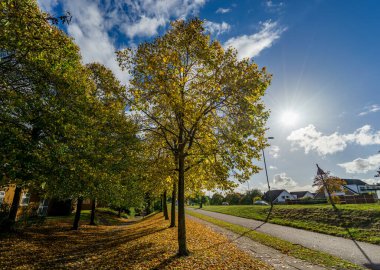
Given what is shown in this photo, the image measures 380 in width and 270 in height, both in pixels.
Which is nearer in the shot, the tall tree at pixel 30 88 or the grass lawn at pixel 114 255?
the tall tree at pixel 30 88

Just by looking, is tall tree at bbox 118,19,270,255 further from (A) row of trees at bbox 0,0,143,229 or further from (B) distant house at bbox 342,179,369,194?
(B) distant house at bbox 342,179,369,194

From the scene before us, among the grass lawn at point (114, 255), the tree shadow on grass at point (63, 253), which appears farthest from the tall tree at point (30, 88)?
the grass lawn at point (114, 255)

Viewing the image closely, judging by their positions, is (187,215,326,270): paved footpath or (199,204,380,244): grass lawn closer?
(187,215,326,270): paved footpath

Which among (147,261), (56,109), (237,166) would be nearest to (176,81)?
(237,166)

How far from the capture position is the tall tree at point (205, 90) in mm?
10469

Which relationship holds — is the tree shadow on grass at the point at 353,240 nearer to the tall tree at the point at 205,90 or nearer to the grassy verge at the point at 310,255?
the grassy verge at the point at 310,255

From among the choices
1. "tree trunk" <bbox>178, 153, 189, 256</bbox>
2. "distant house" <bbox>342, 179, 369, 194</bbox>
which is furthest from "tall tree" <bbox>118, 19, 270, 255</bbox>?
"distant house" <bbox>342, 179, 369, 194</bbox>

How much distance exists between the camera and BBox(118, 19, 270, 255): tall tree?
1047cm

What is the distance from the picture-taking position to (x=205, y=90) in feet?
36.6

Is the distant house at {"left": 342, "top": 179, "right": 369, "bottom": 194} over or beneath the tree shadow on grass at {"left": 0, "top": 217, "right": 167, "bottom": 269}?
over

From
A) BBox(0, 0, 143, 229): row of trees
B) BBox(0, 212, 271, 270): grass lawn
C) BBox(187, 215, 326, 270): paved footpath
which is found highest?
BBox(0, 0, 143, 229): row of trees

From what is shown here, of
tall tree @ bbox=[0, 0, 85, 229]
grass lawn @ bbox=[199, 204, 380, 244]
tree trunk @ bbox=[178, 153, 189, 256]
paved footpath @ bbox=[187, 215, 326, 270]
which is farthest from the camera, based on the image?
grass lawn @ bbox=[199, 204, 380, 244]

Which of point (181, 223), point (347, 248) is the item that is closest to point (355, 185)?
point (347, 248)

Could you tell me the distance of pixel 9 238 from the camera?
12.6 m
